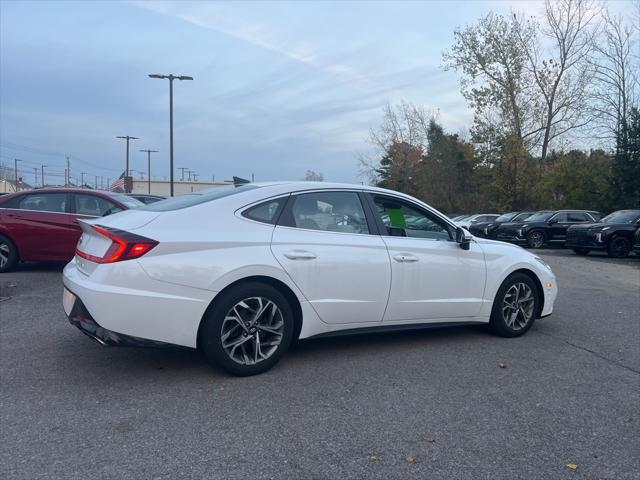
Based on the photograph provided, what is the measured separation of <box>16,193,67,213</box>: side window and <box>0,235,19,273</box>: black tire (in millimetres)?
627

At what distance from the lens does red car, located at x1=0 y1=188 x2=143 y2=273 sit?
30.9 ft

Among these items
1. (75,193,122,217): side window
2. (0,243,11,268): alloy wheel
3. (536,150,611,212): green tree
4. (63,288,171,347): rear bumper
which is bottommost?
(63,288,171,347): rear bumper

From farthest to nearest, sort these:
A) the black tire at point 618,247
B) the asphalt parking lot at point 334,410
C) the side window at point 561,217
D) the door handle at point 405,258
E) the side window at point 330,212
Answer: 1. the side window at point 561,217
2. the black tire at point 618,247
3. the door handle at point 405,258
4. the side window at point 330,212
5. the asphalt parking lot at point 334,410

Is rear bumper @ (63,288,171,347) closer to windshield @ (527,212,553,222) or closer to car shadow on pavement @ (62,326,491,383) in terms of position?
car shadow on pavement @ (62,326,491,383)

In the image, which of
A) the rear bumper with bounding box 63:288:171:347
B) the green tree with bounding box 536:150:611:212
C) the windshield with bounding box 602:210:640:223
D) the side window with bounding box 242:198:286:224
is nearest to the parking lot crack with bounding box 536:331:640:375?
the side window with bounding box 242:198:286:224

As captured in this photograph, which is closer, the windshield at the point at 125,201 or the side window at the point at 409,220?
the side window at the point at 409,220

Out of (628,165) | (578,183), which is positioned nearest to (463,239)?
(628,165)

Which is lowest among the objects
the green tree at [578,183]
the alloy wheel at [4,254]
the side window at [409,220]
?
the alloy wheel at [4,254]

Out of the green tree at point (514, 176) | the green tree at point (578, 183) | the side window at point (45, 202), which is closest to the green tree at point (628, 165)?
the green tree at point (578, 183)

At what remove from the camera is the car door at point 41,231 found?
9406mm

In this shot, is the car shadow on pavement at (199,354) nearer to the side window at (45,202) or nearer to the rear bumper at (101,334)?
the rear bumper at (101,334)

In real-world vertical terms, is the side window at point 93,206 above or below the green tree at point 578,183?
below

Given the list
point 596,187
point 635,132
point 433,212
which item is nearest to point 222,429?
point 433,212

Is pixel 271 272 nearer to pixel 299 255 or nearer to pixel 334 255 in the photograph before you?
pixel 299 255
